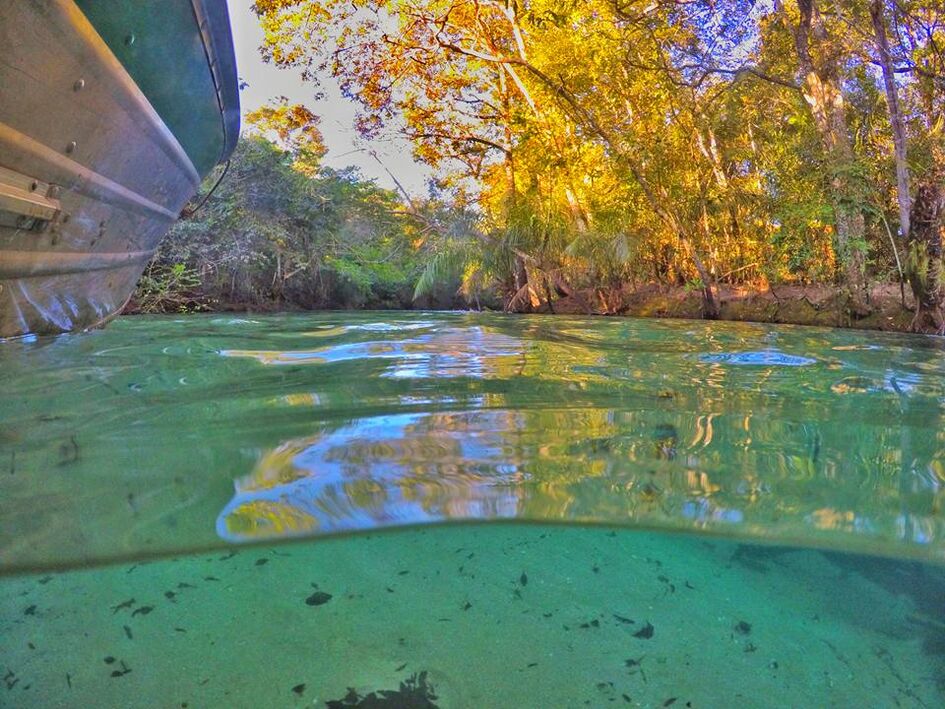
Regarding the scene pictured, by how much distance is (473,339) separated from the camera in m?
4.46

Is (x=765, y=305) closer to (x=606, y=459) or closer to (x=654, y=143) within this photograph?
(x=654, y=143)

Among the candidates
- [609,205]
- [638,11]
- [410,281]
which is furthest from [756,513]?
[410,281]

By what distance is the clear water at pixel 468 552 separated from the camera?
0.88m

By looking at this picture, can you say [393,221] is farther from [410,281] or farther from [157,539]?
[157,539]

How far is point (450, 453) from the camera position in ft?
5.07

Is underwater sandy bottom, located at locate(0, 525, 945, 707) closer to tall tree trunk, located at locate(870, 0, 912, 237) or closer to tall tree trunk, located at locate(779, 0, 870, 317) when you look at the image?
tall tree trunk, located at locate(870, 0, 912, 237)

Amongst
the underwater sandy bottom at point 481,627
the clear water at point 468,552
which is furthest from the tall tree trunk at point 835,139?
the underwater sandy bottom at point 481,627

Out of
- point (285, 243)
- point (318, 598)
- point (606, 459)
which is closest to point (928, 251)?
point (606, 459)

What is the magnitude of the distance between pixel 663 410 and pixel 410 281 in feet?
54.5

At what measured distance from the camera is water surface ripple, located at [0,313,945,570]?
122 cm

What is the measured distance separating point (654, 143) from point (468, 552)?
31.1 ft

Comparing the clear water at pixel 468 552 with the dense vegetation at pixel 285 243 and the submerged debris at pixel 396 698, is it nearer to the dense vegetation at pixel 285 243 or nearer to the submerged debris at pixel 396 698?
the submerged debris at pixel 396 698

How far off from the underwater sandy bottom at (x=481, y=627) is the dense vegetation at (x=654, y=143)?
263 inches

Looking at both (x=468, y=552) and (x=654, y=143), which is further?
(x=654, y=143)
